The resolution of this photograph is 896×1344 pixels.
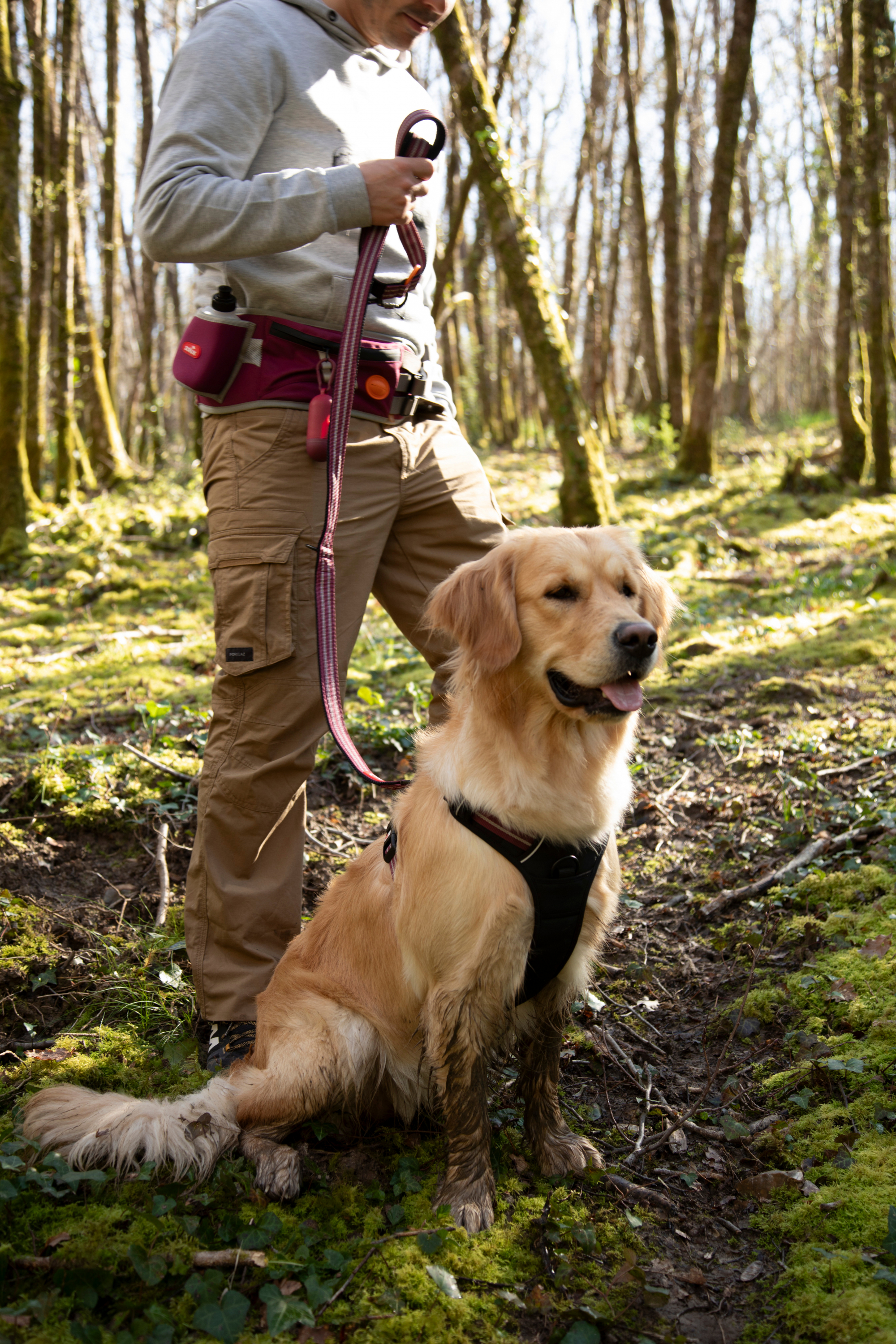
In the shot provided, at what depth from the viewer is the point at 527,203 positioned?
7.86 metres

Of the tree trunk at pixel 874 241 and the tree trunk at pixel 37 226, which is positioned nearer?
the tree trunk at pixel 874 241

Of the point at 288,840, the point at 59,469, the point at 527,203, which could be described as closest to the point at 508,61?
the point at 527,203

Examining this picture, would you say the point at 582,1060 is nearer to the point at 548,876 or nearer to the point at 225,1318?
the point at 548,876

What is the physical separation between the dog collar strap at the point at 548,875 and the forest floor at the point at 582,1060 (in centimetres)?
68

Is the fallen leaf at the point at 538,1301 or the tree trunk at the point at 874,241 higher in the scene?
the tree trunk at the point at 874,241

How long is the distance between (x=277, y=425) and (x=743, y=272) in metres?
20.3

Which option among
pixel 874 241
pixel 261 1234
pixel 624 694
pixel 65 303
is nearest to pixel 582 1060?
pixel 261 1234

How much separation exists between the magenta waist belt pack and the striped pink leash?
9 centimetres

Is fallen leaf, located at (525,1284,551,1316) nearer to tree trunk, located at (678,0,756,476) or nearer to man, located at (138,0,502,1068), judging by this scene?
man, located at (138,0,502,1068)

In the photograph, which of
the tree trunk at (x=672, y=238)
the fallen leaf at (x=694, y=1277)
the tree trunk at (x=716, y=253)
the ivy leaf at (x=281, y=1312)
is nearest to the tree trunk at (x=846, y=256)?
the tree trunk at (x=716, y=253)

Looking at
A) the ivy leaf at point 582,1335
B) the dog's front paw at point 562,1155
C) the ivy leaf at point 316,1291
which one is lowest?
the dog's front paw at point 562,1155

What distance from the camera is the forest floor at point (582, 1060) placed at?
1.99m

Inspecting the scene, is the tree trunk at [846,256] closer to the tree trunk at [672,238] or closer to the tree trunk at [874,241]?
the tree trunk at [874,241]

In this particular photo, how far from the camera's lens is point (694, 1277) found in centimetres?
216
